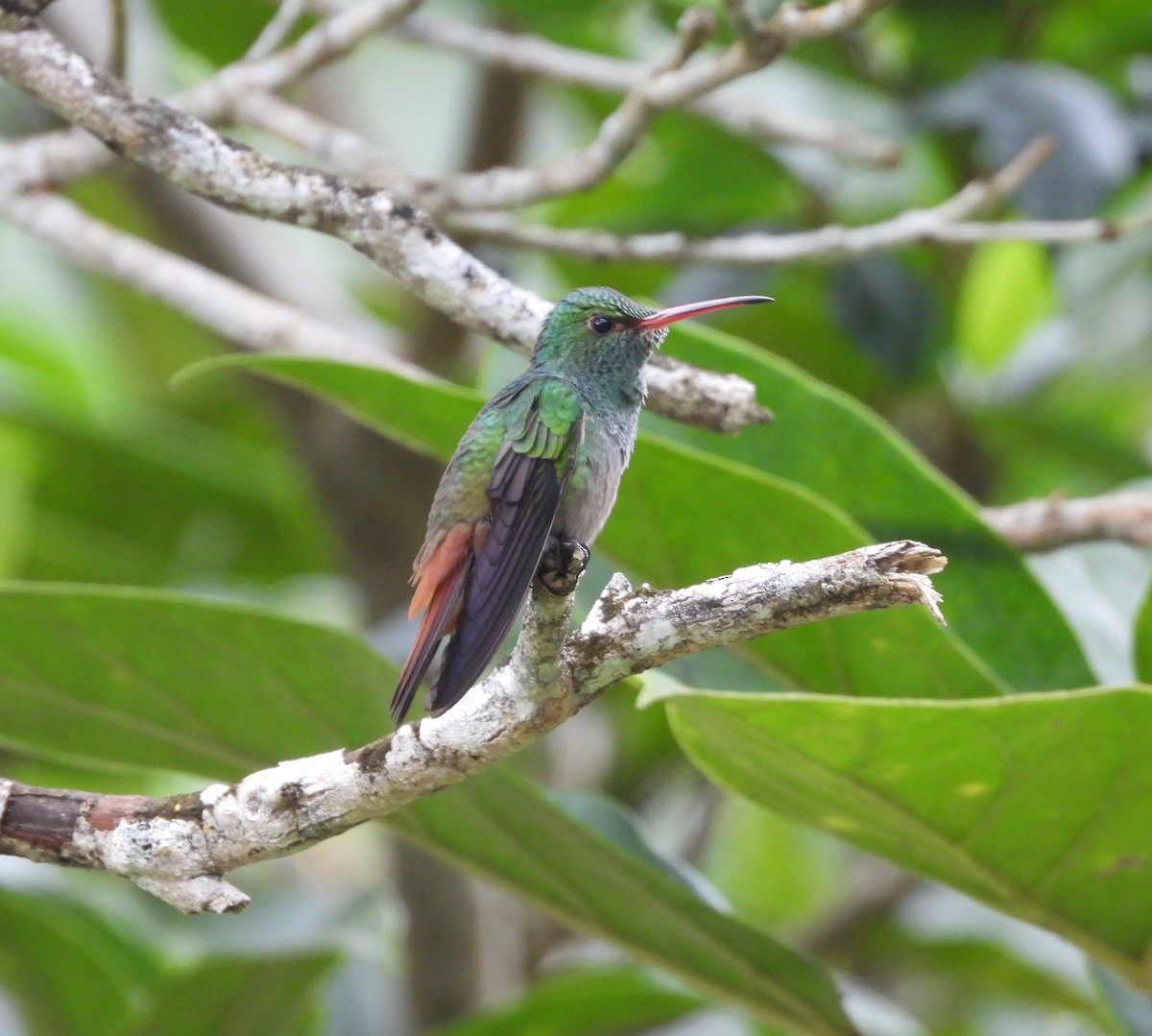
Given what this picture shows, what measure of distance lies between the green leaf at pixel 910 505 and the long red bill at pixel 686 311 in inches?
5.2

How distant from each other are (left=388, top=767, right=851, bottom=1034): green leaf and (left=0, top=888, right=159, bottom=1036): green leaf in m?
0.96

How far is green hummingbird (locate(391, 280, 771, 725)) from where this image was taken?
4.83 feet

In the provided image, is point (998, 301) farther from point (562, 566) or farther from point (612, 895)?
point (562, 566)

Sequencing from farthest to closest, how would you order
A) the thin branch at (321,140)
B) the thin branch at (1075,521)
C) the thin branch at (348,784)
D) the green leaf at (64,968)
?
the green leaf at (64,968) < the thin branch at (321,140) < the thin branch at (1075,521) < the thin branch at (348,784)

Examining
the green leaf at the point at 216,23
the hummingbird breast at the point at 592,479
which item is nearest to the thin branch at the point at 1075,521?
the hummingbird breast at the point at 592,479

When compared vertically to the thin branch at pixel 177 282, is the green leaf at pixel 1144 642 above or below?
below

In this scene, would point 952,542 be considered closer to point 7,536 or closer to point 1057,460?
point 1057,460

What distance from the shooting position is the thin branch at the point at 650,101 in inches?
75.1

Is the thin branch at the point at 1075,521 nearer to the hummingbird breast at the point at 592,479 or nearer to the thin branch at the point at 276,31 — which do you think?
the hummingbird breast at the point at 592,479

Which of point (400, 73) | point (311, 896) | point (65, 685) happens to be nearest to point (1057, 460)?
point (311, 896)

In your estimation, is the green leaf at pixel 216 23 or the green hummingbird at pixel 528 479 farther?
the green leaf at pixel 216 23

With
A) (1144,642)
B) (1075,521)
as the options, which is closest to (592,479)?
(1144,642)

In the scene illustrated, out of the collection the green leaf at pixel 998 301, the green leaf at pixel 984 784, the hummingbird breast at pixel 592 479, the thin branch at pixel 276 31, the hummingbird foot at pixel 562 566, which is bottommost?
the green leaf at pixel 984 784

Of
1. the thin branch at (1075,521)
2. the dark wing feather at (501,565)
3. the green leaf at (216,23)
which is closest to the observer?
the dark wing feather at (501,565)
